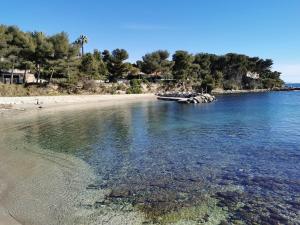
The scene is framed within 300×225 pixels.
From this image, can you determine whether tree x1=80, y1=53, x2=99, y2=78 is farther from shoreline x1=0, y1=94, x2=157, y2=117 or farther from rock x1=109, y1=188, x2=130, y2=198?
rock x1=109, y1=188, x2=130, y2=198

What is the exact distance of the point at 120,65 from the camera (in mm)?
100625

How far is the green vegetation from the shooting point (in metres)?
69.1

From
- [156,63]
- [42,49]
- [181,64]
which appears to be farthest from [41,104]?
[181,64]

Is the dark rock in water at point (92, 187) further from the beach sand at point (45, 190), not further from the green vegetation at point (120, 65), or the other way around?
the green vegetation at point (120, 65)

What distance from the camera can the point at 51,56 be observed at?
72500 mm

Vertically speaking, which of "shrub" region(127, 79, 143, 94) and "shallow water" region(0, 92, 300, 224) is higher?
"shrub" region(127, 79, 143, 94)

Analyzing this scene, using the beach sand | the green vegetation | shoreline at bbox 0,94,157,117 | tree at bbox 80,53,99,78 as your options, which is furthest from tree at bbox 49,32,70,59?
the beach sand

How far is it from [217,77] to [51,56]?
272 feet

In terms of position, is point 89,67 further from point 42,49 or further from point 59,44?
point 42,49

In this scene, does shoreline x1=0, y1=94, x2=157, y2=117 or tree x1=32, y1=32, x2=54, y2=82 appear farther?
tree x1=32, y1=32, x2=54, y2=82

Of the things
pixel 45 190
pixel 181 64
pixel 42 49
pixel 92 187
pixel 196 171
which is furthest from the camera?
pixel 181 64

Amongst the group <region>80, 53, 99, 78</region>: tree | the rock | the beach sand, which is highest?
<region>80, 53, 99, 78</region>: tree

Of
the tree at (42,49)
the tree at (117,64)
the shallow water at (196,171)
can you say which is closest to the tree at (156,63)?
the tree at (117,64)

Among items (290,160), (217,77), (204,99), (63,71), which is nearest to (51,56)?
(63,71)
